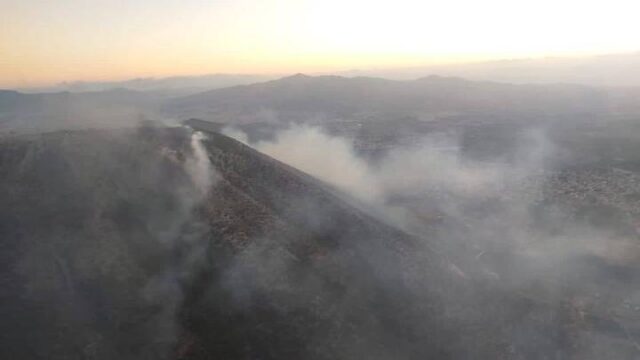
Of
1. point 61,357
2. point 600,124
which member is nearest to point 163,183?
point 61,357

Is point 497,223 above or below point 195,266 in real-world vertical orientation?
below

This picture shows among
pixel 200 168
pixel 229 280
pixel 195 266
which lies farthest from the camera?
pixel 200 168

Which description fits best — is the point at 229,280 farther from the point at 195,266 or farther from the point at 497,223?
the point at 497,223

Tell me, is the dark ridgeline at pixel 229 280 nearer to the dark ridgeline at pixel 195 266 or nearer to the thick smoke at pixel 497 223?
the dark ridgeline at pixel 195 266

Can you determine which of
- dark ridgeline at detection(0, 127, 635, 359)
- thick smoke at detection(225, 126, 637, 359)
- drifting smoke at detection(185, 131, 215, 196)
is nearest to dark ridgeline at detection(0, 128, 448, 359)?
dark ridgeline at detection(0, 127, 635, 359)

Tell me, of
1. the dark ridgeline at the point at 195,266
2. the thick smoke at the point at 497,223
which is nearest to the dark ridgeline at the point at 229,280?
the dark ridgeline at the point at 195,266

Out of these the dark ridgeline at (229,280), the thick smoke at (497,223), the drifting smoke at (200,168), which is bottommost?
the thick smoke at (497,223)

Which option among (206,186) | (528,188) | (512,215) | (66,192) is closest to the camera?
(206,186)

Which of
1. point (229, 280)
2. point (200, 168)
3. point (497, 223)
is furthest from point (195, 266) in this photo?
point (497, 223)

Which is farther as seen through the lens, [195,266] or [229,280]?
[195,266]

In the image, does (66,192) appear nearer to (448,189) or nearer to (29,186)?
(29,186)

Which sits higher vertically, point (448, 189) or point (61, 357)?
point (61, 357)
